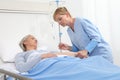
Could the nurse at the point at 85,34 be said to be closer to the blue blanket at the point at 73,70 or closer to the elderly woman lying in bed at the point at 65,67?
the elderly woman lying in bed at the point at 65,67

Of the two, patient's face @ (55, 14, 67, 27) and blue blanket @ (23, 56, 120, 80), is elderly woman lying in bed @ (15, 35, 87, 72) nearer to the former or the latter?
blue blanket @ (23, 56, 120, 80)

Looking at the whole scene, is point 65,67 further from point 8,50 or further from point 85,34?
point 8,50

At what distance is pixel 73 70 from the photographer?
1975 millimetres

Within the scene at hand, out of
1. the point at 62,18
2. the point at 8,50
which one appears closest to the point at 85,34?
the point at 62,18

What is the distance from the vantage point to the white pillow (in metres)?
2.90

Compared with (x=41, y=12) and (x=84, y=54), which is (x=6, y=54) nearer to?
(x=41, y=12)

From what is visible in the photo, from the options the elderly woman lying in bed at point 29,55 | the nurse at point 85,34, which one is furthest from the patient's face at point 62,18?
the elderly woman lying in bed at point 29,55

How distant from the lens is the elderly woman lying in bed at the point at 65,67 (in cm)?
182

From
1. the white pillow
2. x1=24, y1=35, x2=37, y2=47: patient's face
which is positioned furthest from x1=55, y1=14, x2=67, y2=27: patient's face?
the white pillow

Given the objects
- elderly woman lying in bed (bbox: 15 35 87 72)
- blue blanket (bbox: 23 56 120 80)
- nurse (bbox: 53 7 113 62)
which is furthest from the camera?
nurse (bbox: 53 7 113 62)

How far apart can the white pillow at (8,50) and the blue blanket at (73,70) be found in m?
0.72

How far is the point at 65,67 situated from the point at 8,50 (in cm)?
118

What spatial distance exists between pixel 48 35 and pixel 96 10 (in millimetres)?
818

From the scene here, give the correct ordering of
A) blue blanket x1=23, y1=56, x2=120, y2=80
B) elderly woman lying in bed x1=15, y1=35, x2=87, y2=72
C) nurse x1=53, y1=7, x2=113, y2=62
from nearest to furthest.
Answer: blue blanket x1=23, y1=56, x2=120, y2=80 < elderly woman lying in bed x1=15, y1=35, x2=87, y2=72 < nurse x1=53, y1=7, x2=113, y2=62
